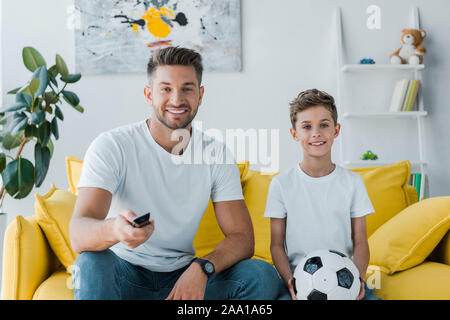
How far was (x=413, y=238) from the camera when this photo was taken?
151cm

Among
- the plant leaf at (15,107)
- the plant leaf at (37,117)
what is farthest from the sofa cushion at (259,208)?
the plant leaf at (15,107)

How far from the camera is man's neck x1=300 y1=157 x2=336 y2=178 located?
1430 millimetres

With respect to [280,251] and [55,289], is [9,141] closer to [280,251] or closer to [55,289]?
[55,289]

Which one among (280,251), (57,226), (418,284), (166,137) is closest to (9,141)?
(57,226)

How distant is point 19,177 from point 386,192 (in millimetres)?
1655

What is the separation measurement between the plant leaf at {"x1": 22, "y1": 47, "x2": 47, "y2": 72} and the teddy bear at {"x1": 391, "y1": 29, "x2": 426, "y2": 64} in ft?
6.38

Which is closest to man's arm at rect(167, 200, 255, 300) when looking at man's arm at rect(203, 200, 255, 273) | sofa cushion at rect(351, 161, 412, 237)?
man's arm at rect(203, 200, 255, 273)

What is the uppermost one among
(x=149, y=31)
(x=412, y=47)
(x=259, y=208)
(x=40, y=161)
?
(x=149, y=31)

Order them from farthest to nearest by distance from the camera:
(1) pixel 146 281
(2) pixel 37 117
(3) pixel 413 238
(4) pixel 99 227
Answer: (2) pixel 37 117 → (3) pixel 413 238 → (1) pixel 146 281 → (4) pixel 99 227

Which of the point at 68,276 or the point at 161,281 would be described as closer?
the point at 161,281
